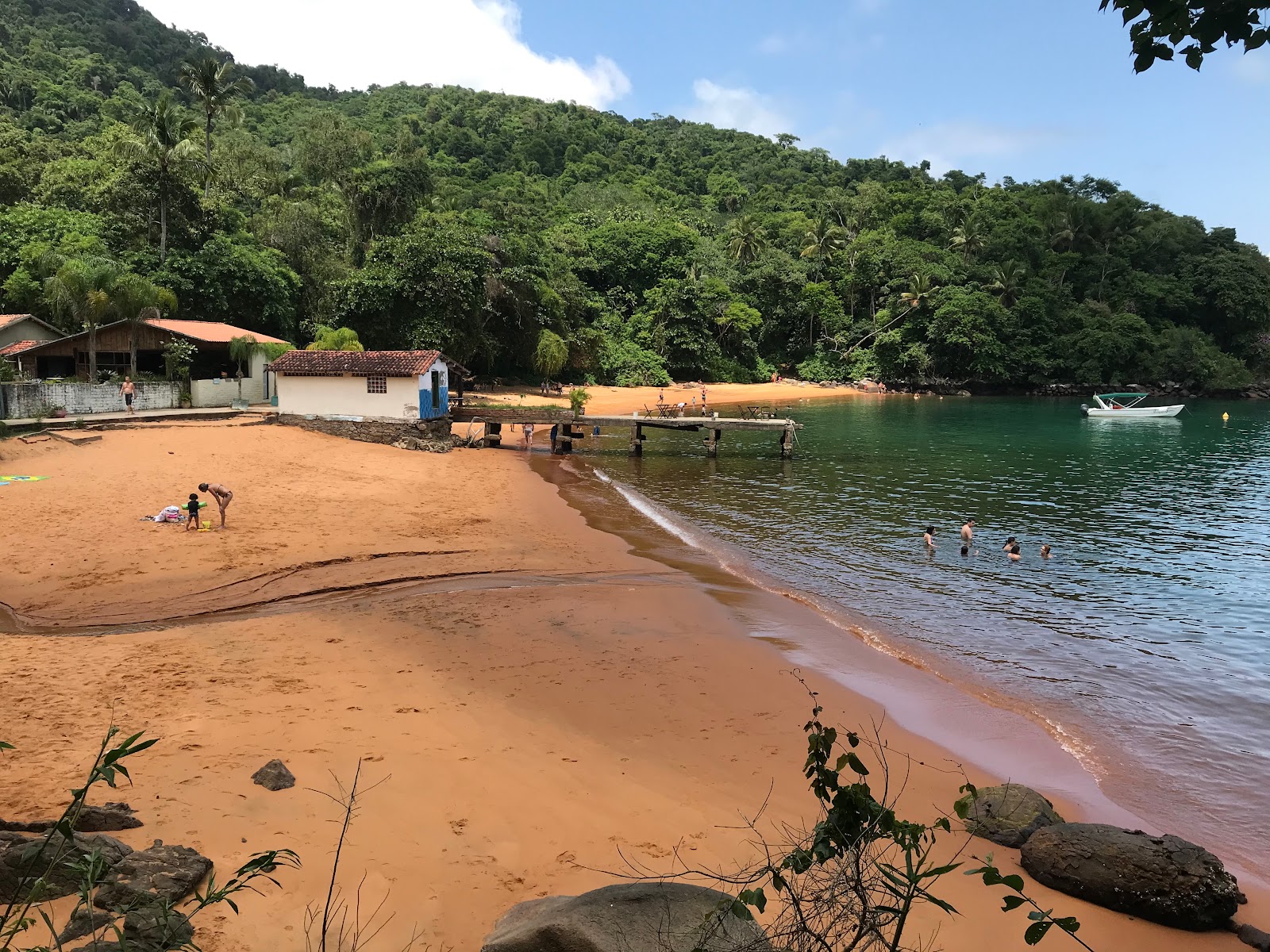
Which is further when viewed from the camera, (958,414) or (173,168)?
(958,414)

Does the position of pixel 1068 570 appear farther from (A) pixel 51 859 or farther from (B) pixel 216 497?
(A) pixel 51 859

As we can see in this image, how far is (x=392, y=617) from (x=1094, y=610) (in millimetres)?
14557

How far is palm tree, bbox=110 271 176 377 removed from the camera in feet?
110

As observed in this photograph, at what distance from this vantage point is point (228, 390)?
38375 millimetres

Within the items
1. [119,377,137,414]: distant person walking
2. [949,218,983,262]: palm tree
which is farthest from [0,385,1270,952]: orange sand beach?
[949,218,983,262]: palm tree

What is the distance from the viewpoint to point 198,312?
44906mm

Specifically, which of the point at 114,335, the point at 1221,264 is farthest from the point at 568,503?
the point at 1221,264

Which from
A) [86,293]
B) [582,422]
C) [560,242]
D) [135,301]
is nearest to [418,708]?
[582,422]

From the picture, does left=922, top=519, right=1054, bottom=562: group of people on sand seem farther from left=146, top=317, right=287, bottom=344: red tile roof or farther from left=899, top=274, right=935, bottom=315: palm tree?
left=899, top=274, right=935, bottom=315: palm tree

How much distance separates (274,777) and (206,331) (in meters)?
37.3

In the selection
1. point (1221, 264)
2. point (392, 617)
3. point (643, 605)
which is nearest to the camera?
point (392, 617)

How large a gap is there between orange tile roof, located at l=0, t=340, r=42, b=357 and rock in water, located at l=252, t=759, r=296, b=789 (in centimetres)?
3506

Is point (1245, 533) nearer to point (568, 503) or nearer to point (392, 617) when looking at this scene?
point (568, 503)

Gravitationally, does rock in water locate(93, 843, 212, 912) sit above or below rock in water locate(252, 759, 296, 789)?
above
